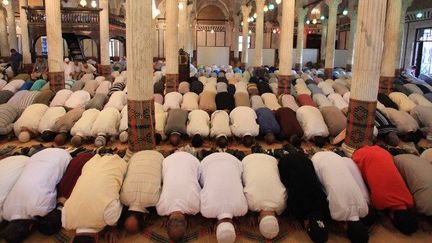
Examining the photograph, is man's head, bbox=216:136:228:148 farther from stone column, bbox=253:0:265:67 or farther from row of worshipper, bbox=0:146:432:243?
stone column, bbox=253:0:265:67

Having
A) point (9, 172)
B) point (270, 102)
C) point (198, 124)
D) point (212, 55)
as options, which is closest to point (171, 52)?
point (270, 102)

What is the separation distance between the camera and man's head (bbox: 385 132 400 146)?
587 centimetres

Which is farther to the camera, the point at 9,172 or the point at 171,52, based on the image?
the point at 171,52

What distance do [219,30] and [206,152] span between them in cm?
2367

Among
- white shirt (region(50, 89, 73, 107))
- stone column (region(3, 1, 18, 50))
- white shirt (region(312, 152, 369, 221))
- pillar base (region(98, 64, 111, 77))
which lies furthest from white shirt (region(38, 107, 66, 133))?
stone column (region(3, 1, 18, 50))

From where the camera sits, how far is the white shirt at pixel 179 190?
3.33 metres

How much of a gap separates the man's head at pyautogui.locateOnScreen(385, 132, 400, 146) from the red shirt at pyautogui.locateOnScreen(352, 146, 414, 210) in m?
2.33

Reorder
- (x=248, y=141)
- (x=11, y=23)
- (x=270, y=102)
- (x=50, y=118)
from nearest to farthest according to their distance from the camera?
(x=248, y=141)
(x=50, y=118)
(x=270, y=102)
(x=11, y=23)

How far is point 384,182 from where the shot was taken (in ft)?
11.5

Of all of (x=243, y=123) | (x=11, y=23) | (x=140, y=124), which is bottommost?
(x=243, y=123)

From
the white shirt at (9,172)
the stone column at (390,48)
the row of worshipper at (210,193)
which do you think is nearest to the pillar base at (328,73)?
the stone column at (390,48)

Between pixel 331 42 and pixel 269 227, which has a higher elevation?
pixel 331 42

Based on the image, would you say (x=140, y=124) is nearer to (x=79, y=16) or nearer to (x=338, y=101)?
(x=338, y=101)

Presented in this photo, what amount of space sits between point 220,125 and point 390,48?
5909 mm
